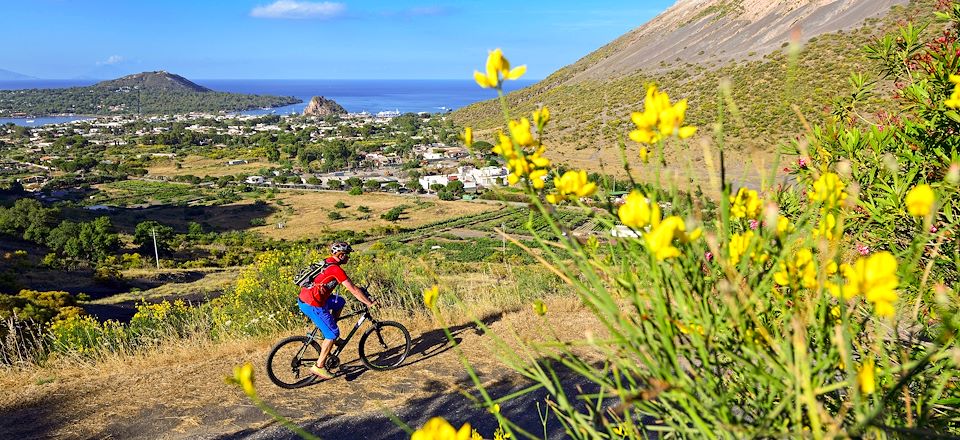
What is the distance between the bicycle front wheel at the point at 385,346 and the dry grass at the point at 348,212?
103 ft

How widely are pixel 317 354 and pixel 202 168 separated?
69.7 meters

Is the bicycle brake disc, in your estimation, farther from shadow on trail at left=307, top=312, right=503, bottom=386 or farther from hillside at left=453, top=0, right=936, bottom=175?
hillside at left=453, top=0, right=936, bottom=175

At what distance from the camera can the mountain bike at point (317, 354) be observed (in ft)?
15.8

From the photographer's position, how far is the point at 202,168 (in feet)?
220

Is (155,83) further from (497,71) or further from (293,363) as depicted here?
(497,71)

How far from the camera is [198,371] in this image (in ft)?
16.4

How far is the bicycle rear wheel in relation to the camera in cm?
478

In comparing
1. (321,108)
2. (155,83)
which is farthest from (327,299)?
(155,83)

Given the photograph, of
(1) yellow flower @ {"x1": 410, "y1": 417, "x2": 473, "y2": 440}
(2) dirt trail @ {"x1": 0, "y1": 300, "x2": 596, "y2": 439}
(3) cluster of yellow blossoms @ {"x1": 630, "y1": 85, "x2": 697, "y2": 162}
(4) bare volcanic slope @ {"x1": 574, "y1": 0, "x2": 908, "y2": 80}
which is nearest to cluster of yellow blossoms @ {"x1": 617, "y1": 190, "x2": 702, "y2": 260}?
(3) cluster of yellow blossoms @ {"x1": 630, "y1": 85, "x2": 697, "y2": 162}

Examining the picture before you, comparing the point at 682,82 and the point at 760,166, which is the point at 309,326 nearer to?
the point at 760,166

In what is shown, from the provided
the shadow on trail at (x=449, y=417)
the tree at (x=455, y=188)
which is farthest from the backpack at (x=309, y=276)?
the tree at (x=455, y=188)

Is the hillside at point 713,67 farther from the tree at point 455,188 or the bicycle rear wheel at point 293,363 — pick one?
the bicycle rear wheel at point 293,363

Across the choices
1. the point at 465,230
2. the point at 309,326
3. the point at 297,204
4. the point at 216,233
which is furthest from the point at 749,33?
the point at 309,326

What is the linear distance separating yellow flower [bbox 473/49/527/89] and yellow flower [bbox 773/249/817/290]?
63 centimetres
